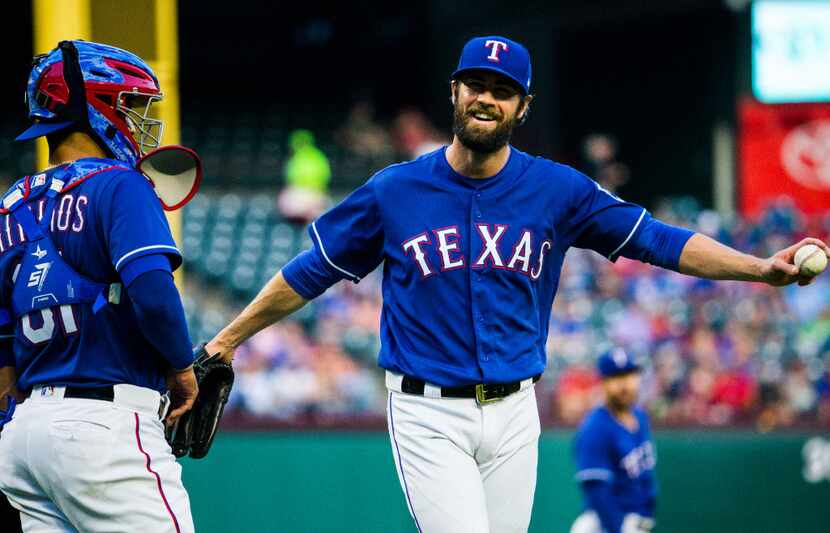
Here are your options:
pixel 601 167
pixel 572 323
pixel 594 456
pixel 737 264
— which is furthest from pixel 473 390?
pixel 601 167

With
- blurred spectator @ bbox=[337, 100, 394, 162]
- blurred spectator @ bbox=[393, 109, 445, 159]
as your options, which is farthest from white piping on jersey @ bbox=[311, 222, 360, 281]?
blurred spectator @ bbox=[337, 100, 394, 162]

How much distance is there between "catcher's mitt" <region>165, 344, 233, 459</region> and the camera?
3689 mm

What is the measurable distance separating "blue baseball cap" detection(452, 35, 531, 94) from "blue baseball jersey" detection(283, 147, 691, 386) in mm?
268

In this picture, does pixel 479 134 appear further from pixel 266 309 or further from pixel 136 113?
pixel 136 113

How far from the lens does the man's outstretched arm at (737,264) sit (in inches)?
141

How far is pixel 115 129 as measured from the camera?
3.45 m

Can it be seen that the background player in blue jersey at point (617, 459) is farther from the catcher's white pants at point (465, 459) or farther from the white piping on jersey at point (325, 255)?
the white piping on jersey at point (325, 255)

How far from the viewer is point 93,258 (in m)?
3.26

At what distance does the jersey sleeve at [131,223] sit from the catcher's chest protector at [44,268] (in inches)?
4.3

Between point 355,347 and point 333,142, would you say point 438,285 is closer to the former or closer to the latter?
point 355,347

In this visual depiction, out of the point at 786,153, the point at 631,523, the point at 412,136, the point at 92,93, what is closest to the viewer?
the point at 92,93

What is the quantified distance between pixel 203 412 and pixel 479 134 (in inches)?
44.1

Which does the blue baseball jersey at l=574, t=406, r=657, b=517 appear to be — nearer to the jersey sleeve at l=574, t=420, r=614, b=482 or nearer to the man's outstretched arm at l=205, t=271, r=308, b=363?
the jersey sleeve at l=574, t=420, r=614, b=482

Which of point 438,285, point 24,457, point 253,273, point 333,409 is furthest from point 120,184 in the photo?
point 253,273
